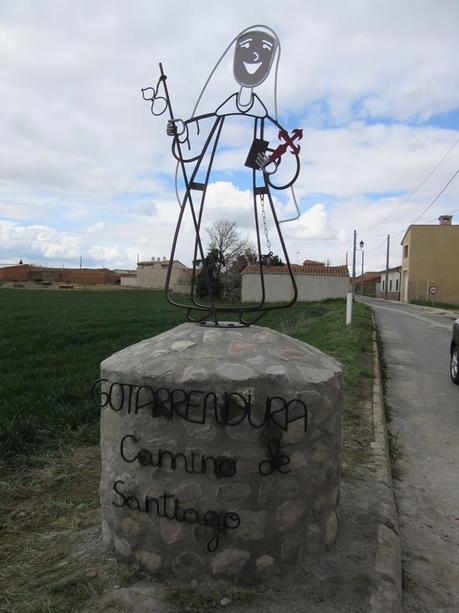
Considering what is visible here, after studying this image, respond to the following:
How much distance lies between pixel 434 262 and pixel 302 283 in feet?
42.3

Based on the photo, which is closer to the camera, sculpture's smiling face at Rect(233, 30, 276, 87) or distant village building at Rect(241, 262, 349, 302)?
sculpture's smiling face at Rect(233, 30, 276, 87)

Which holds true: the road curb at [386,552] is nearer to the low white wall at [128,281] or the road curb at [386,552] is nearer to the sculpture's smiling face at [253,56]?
the sculpture's smiling face at [253,56]

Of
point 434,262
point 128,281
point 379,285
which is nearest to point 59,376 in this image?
point 434,262

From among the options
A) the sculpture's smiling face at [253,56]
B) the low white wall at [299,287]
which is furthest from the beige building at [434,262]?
the sculpture's smiling face at [253,56]

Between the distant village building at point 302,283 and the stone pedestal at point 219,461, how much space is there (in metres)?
37.6

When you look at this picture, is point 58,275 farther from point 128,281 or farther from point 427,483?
point 427,483

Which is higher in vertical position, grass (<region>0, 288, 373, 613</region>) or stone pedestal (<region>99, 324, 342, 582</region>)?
stone pedestal (<region>99, 324, 342, 582</region>)

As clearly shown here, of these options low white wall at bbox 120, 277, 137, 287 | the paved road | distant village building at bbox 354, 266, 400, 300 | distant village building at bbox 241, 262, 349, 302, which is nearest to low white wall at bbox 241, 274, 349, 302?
distant village building at bbox 241, 262, 349, 302

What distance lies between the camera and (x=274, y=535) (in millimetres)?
2883

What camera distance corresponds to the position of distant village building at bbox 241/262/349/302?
1629 inches

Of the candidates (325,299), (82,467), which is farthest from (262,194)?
(325,299)

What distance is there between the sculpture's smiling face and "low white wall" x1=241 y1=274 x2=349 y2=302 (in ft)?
122

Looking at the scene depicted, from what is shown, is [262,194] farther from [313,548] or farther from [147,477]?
[313,548]

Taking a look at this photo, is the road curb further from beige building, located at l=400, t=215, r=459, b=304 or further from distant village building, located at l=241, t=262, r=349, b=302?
beige building, located at l=400, t=215, r=459, b=304
